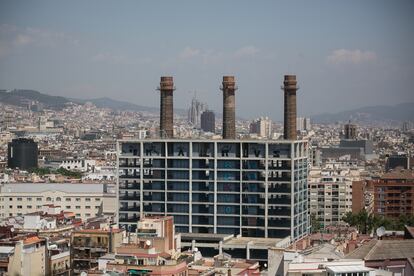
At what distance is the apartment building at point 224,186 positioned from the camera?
30984 mm

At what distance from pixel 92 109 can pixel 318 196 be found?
6002 inches

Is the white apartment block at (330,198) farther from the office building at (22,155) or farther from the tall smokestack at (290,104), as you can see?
the office building at (22,155)

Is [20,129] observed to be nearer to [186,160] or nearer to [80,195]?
[80,195]

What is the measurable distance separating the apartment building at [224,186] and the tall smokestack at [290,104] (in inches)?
206

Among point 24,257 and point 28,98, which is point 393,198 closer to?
point 24,257

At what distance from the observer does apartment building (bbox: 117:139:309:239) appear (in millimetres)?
30984

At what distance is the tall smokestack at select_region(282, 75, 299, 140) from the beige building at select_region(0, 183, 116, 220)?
25.4 ft

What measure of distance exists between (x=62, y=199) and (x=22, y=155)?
1274 inches

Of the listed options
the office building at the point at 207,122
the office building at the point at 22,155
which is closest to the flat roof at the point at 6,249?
the office building at the point at 22,155

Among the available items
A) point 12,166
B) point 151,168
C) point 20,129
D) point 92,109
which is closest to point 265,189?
point 151,168

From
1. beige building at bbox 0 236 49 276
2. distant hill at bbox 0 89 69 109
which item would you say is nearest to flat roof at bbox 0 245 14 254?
beige building at bbox 0 236 49 276

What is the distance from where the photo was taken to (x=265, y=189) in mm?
30969

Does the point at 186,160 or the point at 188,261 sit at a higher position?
the point at 186,160

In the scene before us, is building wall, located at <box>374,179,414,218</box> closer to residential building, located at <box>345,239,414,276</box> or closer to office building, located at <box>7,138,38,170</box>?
residential building, located at <box>345,239,414,276</box>
